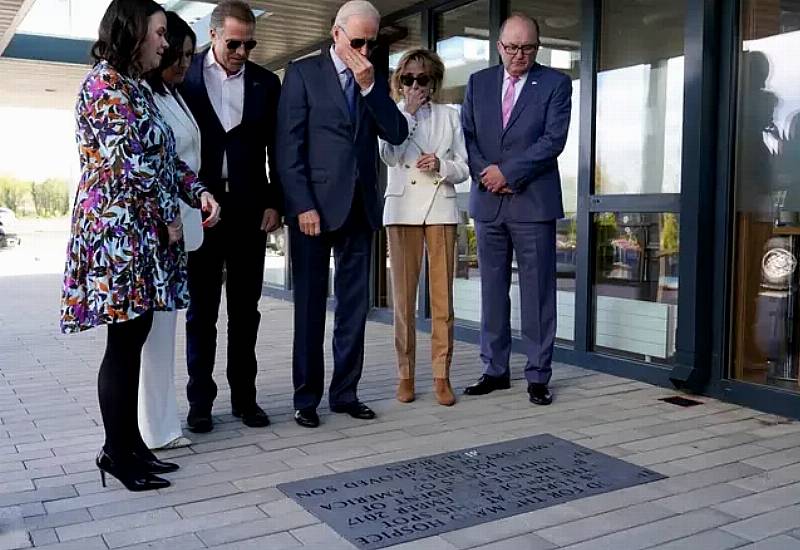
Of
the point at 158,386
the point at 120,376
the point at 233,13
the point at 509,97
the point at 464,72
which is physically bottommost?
the point at 158,386

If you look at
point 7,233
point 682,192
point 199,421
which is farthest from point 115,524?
point 7,233

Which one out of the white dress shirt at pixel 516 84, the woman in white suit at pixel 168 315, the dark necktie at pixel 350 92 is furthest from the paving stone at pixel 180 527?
the white dress shirt at pixel 516 84

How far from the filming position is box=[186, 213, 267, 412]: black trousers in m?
3.25

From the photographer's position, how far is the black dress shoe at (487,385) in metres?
4.02

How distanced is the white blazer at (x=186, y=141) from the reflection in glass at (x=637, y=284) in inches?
98.0

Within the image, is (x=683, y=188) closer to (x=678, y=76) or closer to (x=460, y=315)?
(x=678, y=76)

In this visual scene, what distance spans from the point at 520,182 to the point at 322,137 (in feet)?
3.31

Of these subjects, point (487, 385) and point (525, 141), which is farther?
point (487, 385)

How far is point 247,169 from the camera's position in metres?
3.29

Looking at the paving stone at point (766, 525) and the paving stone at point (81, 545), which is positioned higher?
the paving stone at point (766, 525)

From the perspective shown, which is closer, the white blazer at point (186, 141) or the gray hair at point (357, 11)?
the white blazer at point (186, 141)

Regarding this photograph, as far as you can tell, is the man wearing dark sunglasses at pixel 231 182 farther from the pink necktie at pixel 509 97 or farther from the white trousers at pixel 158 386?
the pink necktie at pixel 509 97

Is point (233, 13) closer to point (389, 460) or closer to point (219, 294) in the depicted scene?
point (219, 294)

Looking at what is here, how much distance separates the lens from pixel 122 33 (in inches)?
97.1
